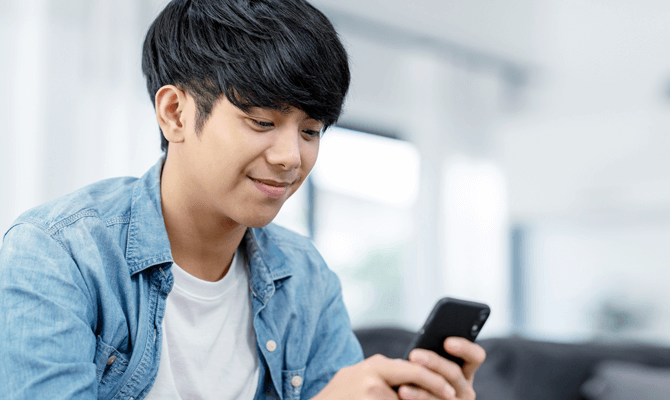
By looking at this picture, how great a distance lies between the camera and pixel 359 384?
69cm

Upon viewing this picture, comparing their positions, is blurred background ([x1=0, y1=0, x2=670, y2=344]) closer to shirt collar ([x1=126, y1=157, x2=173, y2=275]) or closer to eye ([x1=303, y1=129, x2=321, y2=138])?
shirt collar ([x1=126, y1=157, x2=173, y2=275])

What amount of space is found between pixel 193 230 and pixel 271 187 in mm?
193

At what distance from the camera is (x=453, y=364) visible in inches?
28.5

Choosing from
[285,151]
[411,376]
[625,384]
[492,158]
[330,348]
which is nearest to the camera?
[411,376]

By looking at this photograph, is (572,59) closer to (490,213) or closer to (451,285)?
(490,213)

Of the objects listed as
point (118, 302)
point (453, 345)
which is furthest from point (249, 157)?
point (453, 345)

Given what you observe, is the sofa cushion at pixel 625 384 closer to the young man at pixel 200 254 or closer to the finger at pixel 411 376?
the young man at pixel 200 254

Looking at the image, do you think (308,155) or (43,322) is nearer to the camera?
(43,322)

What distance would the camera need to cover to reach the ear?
2.85 ft

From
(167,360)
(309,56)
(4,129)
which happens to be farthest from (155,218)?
(4,129)

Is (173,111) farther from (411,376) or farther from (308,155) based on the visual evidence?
(411,376)

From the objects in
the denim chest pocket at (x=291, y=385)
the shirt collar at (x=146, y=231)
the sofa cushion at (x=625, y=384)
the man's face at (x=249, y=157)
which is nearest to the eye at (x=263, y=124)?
the man's face at (x=249, y=157)

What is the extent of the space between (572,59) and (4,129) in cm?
346

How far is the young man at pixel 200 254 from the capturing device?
0.70 meters
